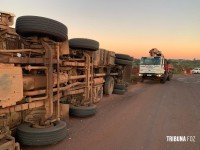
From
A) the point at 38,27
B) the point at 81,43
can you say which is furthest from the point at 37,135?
the point at 81,43

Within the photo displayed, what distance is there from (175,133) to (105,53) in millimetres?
5848

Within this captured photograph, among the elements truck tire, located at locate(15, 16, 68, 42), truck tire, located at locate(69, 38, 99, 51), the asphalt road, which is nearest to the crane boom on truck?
the asphalt road

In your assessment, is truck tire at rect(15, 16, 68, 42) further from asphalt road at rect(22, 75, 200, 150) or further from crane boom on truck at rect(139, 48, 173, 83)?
crane boom on truck at rect(139, 48, 173, 83)

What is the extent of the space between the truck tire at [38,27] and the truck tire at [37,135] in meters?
2.02

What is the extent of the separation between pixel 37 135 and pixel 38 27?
2.21 metres

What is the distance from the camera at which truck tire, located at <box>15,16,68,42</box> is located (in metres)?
4.66

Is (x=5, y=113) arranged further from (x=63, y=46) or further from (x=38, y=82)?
(x=63, y=46)

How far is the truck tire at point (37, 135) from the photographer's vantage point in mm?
4422

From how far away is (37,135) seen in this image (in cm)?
443

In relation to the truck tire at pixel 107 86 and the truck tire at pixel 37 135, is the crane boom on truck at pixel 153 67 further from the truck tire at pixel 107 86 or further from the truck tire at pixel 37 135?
the truck tire at pixel 37 135

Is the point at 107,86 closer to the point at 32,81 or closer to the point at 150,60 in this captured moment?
the point at 32,81

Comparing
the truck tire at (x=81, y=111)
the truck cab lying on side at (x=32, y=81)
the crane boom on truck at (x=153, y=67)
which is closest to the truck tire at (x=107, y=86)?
the truck tire at (x=81, y=111)

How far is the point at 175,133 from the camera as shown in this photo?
5.62m

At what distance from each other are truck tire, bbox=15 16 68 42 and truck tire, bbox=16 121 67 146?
2024mm
